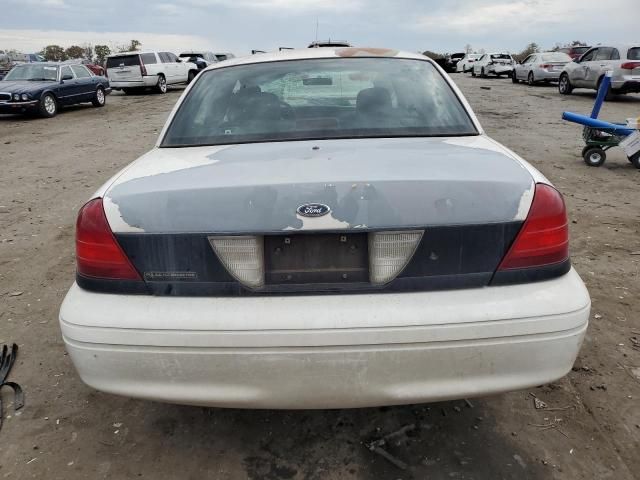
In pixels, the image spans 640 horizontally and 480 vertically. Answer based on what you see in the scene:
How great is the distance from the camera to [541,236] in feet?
6.15

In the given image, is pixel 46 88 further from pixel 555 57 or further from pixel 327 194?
pixel 555 57

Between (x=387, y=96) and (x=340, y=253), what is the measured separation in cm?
123

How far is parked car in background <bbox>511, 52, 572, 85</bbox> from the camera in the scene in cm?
2270

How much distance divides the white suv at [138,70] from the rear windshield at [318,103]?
68.5 ft

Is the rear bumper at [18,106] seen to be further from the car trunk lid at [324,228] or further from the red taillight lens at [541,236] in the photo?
the red taillight lens at [541,236]

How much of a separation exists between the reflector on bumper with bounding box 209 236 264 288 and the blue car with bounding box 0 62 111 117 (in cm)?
1496

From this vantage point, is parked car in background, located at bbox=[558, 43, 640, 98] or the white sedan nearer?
the white sedan

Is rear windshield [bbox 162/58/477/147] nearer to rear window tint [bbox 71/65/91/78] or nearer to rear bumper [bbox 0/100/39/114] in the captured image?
rear bumper [bbox 0/100/39/114]

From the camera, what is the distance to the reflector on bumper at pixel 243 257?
1.80 meters

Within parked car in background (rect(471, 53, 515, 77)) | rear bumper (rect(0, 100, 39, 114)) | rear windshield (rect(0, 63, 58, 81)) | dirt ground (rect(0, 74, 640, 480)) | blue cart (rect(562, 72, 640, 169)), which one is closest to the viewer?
dirt ground (rect(0, 74, 640, 480))

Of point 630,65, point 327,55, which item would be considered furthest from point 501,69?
point 327,55

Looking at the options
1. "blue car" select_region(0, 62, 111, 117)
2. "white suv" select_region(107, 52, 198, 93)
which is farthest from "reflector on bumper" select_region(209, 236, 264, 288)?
"white suv" select_region(107, 52, 198, 93)

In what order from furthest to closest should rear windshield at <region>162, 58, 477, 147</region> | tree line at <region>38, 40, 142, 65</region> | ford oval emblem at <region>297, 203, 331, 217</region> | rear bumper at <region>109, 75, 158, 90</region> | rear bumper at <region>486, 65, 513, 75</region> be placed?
tree line at <region>38, 40, 142, 65</region> → rear bumper at <region>486, 65, 513, 75</region> → rear bumper at <region>109, 75, 158, 90</region> → rear windshield at <region>162, 58, 477, 147</region> → ford oval emblem at <region>297, 203, 331, 217</region>

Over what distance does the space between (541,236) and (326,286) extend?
0.80m
